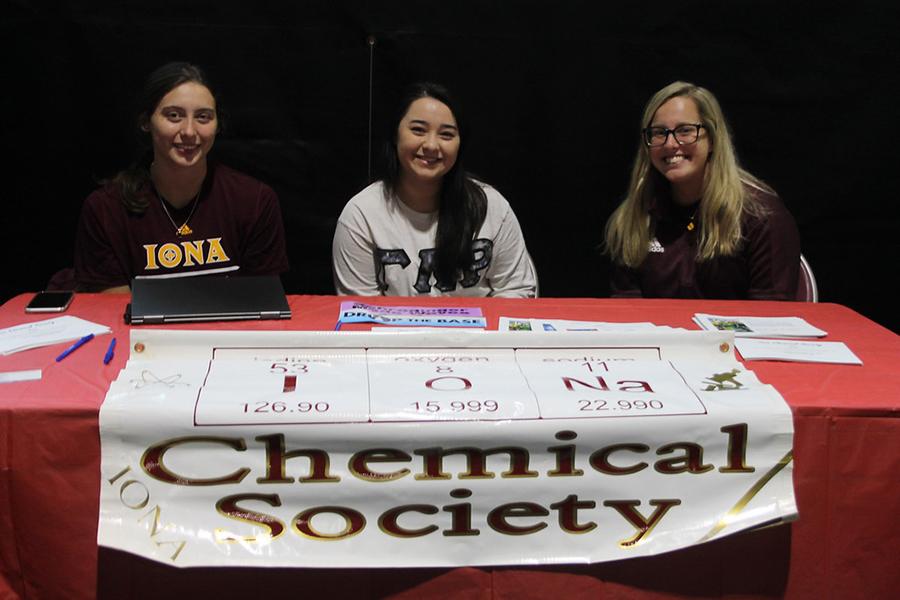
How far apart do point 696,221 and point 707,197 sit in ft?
0.25

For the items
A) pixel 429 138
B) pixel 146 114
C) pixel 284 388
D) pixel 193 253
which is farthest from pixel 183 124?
pixel 284 388

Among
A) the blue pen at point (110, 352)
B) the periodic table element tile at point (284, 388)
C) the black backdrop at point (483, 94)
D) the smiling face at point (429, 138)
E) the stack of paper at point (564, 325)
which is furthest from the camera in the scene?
the black backdrop at point (483, 94)

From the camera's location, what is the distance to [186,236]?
2318mm

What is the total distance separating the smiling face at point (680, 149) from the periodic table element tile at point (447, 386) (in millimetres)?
1046

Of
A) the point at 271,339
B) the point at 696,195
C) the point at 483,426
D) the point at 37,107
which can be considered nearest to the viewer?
the point at 483,426

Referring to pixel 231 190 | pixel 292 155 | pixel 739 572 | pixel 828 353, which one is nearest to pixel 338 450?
pixel 739 572

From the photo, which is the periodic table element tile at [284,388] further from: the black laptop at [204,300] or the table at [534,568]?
the black laptop at [204,300]

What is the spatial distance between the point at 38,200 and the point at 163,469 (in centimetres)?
176

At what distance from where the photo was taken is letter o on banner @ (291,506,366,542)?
4.28ft

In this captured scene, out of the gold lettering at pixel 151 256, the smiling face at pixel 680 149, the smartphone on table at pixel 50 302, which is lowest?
the smartphone on table at pixel 50 302

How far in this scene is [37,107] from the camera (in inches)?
103

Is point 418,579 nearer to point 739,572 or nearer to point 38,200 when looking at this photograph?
point 739,572

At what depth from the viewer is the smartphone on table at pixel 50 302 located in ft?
5.77

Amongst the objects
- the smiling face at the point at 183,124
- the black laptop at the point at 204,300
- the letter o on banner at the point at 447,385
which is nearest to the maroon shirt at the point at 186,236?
the smiling face at the point at 183,124
